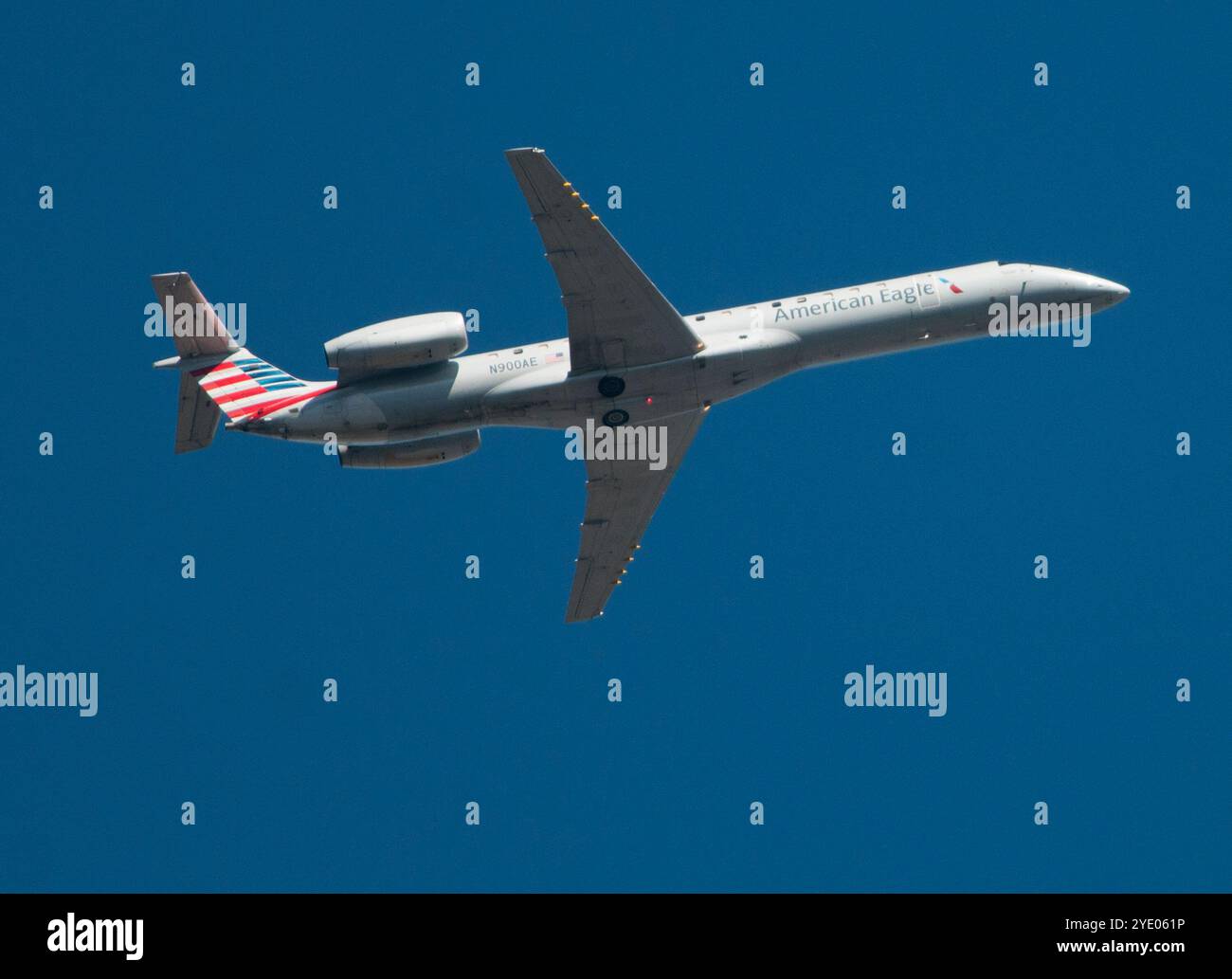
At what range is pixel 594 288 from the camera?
46.3 meters

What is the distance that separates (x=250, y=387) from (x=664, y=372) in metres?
11.0

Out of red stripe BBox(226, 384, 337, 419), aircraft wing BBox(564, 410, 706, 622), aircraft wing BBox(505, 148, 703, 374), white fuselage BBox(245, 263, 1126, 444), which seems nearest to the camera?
aircraft wing BBox(505, 148, 703, 374)

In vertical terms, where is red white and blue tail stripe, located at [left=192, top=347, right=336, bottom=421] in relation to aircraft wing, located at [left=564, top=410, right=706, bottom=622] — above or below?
above

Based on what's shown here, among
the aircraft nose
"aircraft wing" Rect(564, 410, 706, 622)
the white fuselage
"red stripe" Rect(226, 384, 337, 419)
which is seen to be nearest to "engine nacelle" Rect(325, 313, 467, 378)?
the white fuselage

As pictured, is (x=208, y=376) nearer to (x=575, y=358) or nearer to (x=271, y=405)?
(x=271, y=405)

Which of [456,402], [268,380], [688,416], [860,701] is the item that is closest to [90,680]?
[268,380]

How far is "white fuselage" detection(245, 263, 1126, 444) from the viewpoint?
47.3m

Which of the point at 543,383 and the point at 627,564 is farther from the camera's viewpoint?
the point at 627,564

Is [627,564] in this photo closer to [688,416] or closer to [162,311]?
[688,416]

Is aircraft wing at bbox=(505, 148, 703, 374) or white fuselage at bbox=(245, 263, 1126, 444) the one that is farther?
white fuselage at bbox=(245, 263, 1126, 444)

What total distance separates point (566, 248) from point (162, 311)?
1121 cm

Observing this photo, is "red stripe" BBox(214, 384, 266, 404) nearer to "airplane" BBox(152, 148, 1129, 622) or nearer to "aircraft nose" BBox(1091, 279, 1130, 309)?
"airplane" BBox(152, 148, 1129, 622)

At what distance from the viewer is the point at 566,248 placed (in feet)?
150

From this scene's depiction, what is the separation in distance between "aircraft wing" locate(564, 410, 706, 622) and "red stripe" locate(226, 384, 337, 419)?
842 centimetres
